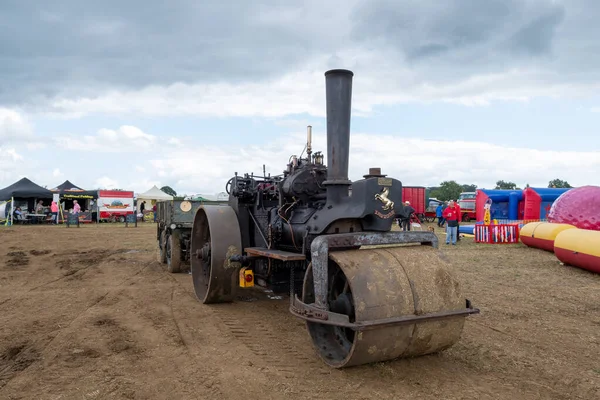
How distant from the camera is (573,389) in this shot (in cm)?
383

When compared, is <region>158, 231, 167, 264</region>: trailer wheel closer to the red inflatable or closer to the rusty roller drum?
the rusty roller drum

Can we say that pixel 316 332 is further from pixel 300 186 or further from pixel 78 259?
pixel 78 259

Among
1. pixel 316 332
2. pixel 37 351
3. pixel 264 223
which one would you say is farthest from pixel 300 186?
pixel 37 351

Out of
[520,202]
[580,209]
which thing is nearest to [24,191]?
[520,202]

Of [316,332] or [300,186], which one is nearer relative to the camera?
[316,332]

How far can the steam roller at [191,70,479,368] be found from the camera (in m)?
3.71

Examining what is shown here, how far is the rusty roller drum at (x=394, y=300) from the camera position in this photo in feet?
12.0

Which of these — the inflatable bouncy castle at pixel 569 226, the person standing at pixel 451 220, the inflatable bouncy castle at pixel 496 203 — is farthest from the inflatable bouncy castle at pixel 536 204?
the person standing at pixel 451 220

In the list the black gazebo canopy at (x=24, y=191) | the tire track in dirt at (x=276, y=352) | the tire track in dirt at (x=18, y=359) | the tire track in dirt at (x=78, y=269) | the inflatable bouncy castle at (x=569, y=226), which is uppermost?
the black gazebo canopy at (x=24, y=191)

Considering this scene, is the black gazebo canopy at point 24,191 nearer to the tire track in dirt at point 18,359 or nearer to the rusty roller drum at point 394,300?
the tire track in dirt at point 18,359

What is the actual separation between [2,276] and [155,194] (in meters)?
27.9

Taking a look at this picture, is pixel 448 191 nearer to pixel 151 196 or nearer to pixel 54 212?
pixel 151 196

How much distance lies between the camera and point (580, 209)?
1331 centimetres

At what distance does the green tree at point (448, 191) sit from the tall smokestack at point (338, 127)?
69.2 meters
